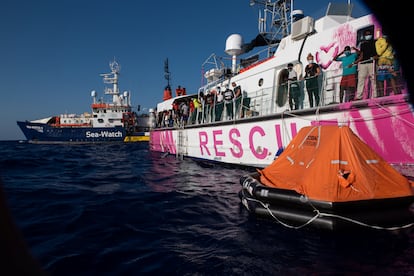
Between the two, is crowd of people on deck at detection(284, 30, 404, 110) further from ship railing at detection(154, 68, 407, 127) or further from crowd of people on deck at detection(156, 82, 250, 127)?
crowd of people on deck at detection(156, 82, 250, 127)

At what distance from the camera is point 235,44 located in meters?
14.7

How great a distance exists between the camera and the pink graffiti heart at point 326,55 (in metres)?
7.79

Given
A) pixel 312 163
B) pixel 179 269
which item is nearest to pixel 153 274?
pixel 179 269

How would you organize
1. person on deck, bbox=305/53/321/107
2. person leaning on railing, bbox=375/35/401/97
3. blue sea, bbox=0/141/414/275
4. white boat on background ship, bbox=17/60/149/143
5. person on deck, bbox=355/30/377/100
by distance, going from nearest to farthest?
blue sea, bbox=0/141/414/275, person leaning on railing, bbox=375/35/401/97, person on deck, bbox=355/30/377/100, person on deck, bbox=305/53/321/107, white boat on background ship, bbox=17/60/149/143

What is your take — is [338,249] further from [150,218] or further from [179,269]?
[150,218]

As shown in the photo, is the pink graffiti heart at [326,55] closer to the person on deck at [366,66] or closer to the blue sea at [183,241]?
the person on deck at [366,66]

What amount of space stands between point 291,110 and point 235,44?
8325mm

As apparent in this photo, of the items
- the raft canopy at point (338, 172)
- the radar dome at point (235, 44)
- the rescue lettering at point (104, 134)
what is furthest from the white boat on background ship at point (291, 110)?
the rescue lettering at point (104, 134)

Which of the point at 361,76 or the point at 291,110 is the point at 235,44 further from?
the point at 361,76

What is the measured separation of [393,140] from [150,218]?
4.85 m

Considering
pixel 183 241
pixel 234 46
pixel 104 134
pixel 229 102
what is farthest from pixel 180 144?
pixel 104 134

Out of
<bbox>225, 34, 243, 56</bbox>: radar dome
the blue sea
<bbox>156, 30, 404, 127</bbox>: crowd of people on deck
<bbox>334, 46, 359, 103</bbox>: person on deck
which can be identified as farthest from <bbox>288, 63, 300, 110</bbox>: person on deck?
<bbox>225, 34, 243, 56</bbox>: radar dome

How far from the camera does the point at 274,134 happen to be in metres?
8.12

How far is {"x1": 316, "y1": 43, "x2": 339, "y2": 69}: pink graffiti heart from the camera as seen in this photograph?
7.79m
